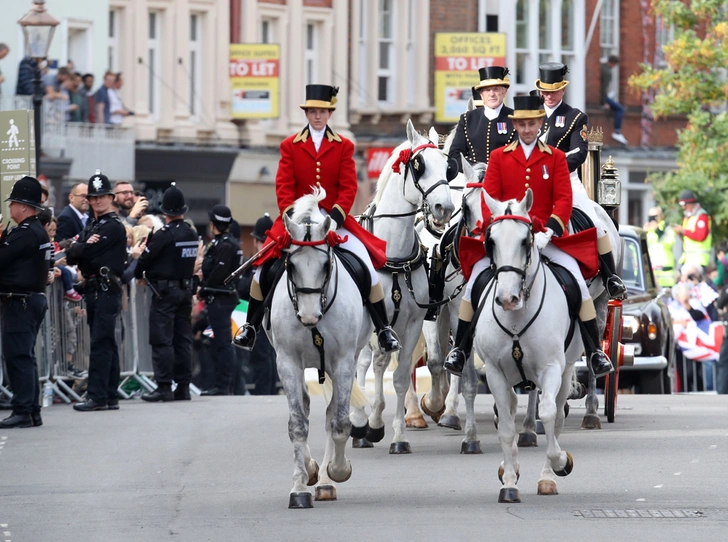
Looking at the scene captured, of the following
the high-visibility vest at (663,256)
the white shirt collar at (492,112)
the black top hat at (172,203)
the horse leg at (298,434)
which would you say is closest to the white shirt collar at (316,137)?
the horse leg at (298,434)

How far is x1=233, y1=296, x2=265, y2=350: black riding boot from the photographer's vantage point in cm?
1350

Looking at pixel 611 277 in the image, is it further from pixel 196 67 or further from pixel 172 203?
pixel 196 67

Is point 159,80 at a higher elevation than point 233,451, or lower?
higher

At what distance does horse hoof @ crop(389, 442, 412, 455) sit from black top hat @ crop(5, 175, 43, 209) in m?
4.50

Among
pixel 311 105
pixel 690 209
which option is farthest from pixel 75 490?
pixel 690 209

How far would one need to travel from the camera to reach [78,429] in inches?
712

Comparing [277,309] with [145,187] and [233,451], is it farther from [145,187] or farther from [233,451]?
[145,187]

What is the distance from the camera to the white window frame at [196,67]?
43562 millimetres

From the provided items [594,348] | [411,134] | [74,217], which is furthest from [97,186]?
[594,348]

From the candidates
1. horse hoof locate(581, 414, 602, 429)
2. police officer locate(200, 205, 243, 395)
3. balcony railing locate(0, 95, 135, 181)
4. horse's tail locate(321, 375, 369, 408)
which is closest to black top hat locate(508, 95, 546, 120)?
horse's tail locate(321, 375, 369, 408)

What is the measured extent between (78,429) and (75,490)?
434 cm

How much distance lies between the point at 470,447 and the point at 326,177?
2.94 metres

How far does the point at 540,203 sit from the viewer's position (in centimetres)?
1395

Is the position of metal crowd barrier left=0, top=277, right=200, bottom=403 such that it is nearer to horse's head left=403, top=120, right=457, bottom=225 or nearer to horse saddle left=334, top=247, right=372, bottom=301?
horse's head left=403, top=120, right=457, bottom=225
